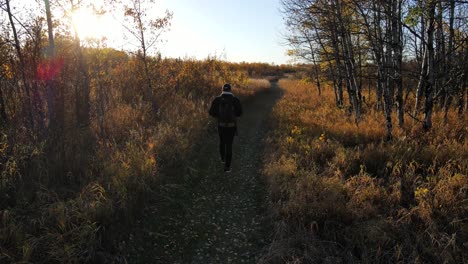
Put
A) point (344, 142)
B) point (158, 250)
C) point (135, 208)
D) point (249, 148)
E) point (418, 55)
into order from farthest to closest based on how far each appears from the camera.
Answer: point (418, 55) → point (249, 148) → point (344, 142) → point (135, 208) → point (158, 250)

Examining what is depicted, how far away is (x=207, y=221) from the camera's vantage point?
5281 millimetres

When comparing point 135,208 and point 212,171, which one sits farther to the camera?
point 212,171

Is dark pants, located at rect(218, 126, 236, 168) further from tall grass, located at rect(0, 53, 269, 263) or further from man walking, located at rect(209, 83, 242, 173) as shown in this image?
tall grass, located at rect(0, 53, 269, 263)

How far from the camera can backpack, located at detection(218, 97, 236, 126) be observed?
750cm

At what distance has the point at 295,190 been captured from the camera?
17.8 feet

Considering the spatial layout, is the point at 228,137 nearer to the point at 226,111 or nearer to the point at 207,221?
the point at 226,111

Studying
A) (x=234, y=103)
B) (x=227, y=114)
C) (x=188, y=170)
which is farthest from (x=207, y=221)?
(x=234, y=103)

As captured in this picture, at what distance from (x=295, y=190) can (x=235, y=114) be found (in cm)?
286

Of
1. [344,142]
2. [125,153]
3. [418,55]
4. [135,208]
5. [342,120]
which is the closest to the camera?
[135,208]

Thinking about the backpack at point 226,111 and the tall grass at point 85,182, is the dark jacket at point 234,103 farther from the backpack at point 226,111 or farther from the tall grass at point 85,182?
the tall grass at point 85,182

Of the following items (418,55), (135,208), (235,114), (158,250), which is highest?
(418,55)

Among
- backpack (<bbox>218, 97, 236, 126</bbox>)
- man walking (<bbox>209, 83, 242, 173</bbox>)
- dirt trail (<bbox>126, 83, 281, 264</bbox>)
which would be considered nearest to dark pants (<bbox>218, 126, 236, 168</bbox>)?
man walking (<bbox>209, 83, 242, 173</bbox>)

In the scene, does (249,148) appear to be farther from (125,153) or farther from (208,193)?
(125,153)

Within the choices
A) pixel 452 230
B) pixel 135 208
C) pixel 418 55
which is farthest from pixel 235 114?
pixel 418 55
